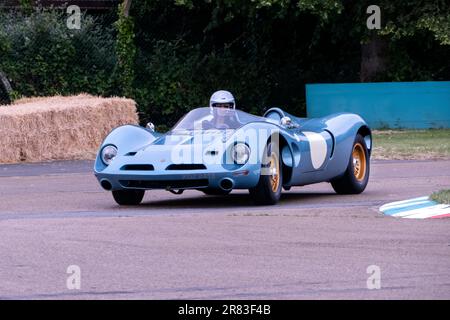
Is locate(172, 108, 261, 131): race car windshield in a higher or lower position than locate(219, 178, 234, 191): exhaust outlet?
higher

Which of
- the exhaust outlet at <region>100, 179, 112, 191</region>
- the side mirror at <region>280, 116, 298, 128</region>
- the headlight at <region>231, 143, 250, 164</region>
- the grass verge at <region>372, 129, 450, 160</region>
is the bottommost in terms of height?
the grass verge at <region>372, 129, 450, 160</region>

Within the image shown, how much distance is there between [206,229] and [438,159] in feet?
31.9

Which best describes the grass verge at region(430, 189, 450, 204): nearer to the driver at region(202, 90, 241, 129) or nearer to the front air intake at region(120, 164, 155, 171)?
the driver at region(202, 90, 241, 129)

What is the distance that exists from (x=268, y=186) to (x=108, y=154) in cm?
174

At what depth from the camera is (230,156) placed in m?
12.1

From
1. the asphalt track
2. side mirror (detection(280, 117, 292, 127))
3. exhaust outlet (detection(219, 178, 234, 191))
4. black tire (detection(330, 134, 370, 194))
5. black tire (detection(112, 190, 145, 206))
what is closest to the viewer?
the asphalt track

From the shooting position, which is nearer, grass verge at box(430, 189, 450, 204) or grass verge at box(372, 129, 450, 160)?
grass verge at box(430, 189, 450, 204)

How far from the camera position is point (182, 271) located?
8102 mm

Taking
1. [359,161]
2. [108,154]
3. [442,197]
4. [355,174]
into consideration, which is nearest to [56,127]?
[359,161]

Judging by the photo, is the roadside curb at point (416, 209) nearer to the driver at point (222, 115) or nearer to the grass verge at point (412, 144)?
the driver at point (222, 115)

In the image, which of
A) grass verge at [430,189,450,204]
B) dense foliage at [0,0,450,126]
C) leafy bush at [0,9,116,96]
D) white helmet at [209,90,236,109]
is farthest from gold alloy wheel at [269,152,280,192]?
leafy bush at [0,9,116,96]

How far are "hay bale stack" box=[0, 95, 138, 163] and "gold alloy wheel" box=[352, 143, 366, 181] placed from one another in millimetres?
8311

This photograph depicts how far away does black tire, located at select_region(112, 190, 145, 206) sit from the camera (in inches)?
511
